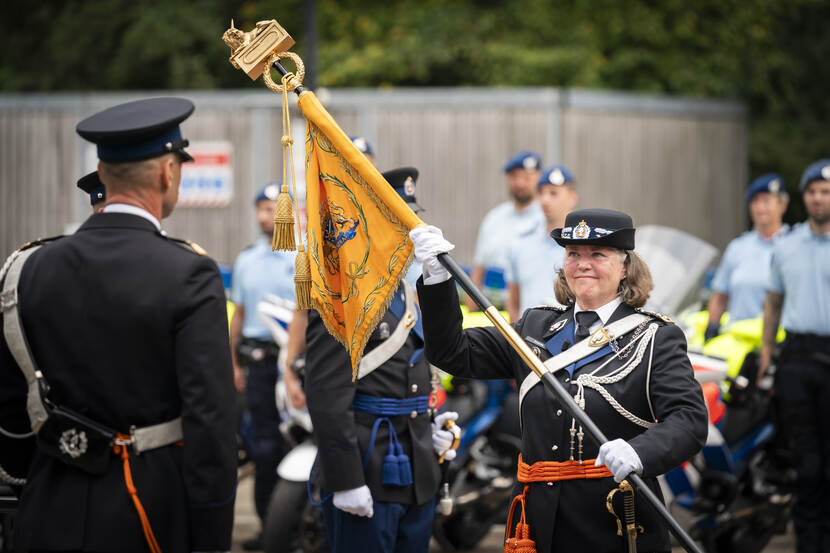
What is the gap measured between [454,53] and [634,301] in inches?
561

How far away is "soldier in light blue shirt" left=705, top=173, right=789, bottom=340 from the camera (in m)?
8.23

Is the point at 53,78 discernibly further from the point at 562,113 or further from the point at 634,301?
the point at 634,301

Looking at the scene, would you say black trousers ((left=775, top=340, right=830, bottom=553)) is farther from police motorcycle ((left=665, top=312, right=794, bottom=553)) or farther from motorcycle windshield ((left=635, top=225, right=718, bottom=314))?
motorcycle windshield ((left=635, top=225, right=718, bottom=314))

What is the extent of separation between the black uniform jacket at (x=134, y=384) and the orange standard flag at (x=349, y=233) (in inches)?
34.1

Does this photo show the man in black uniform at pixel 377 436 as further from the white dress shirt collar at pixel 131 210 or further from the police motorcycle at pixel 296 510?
the police motorcycle at pixel 296 510

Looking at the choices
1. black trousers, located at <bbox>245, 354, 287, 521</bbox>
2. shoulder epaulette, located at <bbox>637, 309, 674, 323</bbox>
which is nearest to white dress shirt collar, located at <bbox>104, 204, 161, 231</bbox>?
shoulder epaulette, located at <bbox>637, 309, 674, 323</bbox>

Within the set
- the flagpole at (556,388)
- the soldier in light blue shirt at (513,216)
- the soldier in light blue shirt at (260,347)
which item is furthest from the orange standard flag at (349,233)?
the soldier in light blue shirt at (513,216)

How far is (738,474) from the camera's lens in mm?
6988

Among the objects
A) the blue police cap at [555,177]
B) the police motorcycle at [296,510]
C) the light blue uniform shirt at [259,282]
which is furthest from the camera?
the light blue uniform shirt at [259,282]

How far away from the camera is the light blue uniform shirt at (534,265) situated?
7.77m

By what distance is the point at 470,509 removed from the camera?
7.22 metres

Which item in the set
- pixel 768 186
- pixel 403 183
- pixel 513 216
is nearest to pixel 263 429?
pixel 513 216

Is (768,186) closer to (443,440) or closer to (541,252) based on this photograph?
(541,252)

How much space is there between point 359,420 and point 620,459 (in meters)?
1.45
